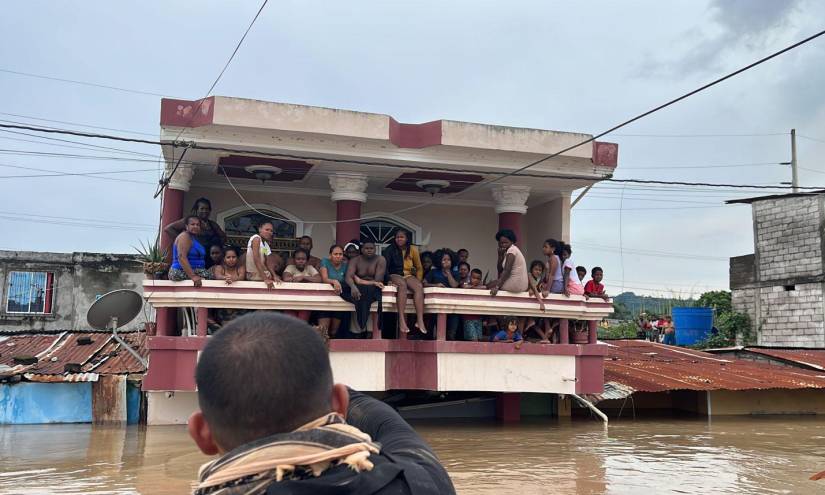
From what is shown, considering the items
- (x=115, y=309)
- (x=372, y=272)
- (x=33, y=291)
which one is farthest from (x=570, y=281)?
(x=33, y=291)

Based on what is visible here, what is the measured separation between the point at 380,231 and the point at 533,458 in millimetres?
6420

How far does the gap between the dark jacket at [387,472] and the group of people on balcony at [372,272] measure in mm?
8198

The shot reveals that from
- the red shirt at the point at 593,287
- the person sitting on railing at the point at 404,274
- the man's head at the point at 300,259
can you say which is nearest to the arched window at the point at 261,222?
the man's head at the point at 300,259

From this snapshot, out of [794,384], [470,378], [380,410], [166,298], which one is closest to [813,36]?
[470,378]

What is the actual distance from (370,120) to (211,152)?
7.99 ft

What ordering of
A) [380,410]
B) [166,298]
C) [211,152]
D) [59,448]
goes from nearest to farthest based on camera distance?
[380,410] → [59,448] → [166,298] → [211,152]

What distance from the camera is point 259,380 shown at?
1321 millimetres

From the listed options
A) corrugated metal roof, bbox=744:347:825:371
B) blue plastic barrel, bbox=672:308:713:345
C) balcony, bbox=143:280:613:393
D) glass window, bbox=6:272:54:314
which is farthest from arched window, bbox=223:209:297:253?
blue plastic barrel, bbox=672:308:713:345

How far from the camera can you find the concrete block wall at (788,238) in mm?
21484

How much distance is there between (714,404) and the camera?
46.0 feet

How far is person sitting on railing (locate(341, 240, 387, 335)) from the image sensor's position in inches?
392

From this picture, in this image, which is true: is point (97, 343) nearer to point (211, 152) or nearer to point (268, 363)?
point (211, 152)

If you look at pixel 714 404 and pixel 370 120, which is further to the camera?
pixel 714 404

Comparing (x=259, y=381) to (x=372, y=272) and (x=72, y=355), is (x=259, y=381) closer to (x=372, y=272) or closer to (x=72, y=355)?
(x=372, y=272)
